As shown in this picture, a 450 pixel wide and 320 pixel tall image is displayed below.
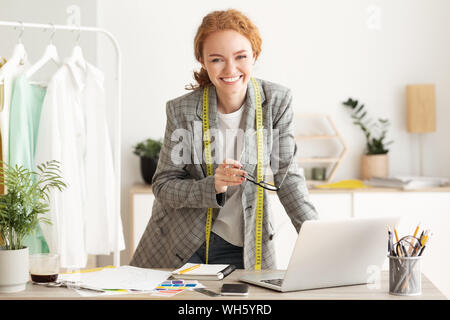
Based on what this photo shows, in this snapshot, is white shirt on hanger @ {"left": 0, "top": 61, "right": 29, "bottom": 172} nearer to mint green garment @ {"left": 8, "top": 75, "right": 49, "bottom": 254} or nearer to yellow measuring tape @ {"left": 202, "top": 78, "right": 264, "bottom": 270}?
mint green garment @ {"left": 8, "top": 75, "right": 49, "bottom": 254}

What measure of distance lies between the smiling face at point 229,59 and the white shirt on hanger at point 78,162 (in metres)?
1.01

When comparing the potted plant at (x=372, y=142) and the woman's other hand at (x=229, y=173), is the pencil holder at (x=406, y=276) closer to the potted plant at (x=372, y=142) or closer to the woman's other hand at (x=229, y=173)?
the woman's other hand at (x=229, y=173)

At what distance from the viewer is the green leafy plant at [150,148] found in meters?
3.81

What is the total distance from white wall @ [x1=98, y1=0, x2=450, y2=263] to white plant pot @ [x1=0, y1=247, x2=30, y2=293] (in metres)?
2.60

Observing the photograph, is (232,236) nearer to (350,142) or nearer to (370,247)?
(370,247)

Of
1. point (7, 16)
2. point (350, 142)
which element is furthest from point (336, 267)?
point (7, 16)

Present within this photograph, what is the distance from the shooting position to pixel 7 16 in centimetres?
371

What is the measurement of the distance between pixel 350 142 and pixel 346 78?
18.8 inches

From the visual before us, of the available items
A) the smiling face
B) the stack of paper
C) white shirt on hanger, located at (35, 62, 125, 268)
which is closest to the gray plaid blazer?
the smiling face

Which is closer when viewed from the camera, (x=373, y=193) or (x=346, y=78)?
(x=373, y=193)

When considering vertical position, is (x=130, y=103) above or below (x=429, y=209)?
above
